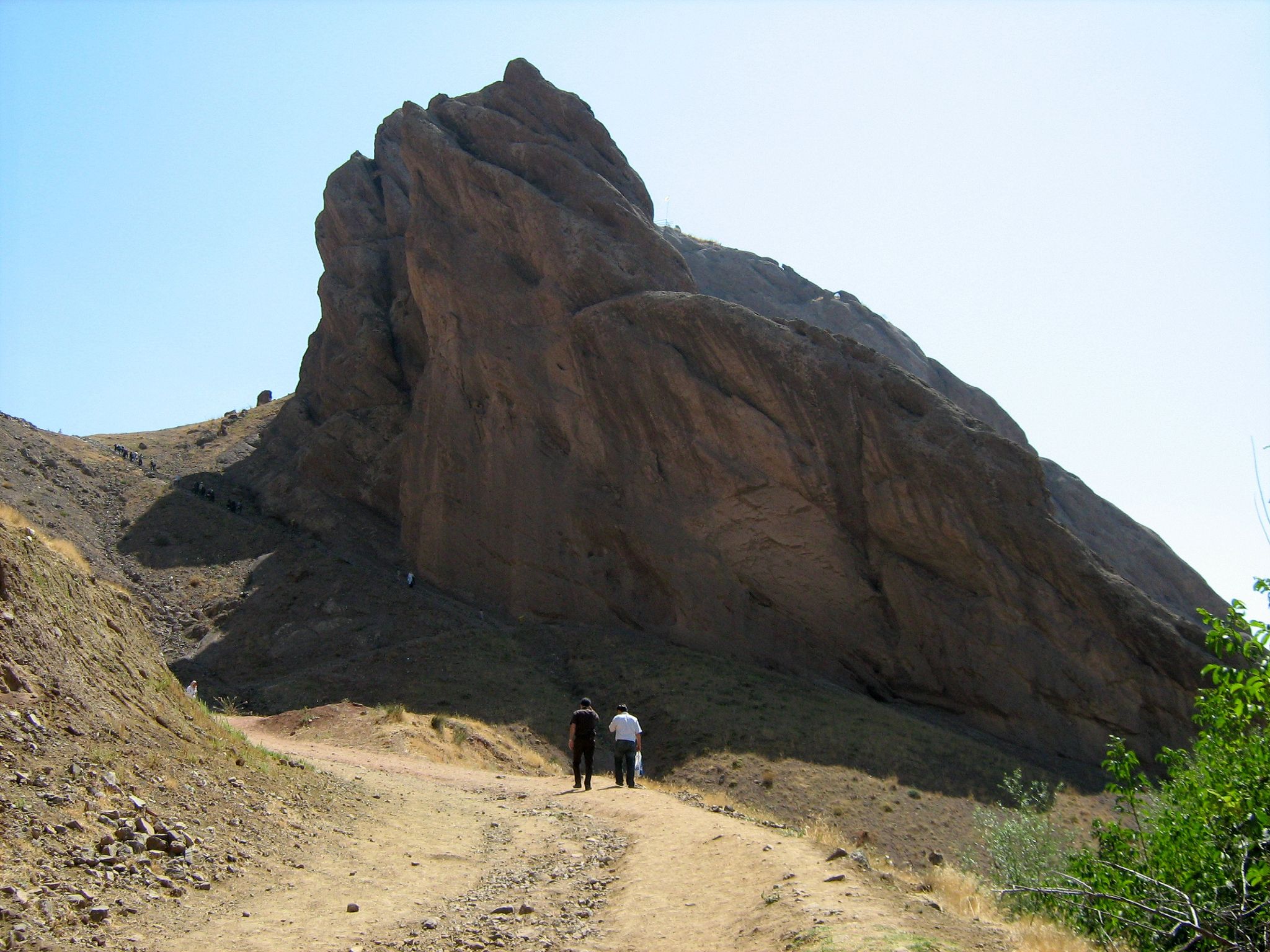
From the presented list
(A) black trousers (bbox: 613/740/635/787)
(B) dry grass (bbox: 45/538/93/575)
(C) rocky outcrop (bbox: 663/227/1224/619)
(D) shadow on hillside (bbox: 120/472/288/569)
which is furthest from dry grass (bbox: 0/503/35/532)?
(C) rocky outcrop (bbox: 663/227/1224/619)

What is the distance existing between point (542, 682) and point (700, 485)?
967 cm

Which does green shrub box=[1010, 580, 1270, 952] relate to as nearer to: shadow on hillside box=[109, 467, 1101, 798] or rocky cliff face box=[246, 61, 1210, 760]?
shadow on hillside box=[109, 467, 1101, 798]

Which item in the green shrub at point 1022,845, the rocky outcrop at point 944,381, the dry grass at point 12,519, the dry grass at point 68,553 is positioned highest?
the rocky outcrop at point 944,381

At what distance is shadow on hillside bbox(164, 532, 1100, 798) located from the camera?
2752 cm

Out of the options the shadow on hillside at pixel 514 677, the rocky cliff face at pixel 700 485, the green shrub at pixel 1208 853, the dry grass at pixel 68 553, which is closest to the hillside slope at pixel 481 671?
the shadow on hillside at pixel 514 677

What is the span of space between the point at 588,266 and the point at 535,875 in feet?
103

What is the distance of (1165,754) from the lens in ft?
46.9

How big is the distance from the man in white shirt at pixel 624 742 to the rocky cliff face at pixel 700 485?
15199 mm

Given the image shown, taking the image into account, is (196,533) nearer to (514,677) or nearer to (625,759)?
(514,677)

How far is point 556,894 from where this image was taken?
9938 millimetres

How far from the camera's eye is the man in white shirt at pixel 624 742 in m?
18.0

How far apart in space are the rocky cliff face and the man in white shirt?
1520cm

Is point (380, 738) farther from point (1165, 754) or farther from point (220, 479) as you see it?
point (220, 479)

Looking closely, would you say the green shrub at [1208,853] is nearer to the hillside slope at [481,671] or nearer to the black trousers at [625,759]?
the black trousers at [625,759]
